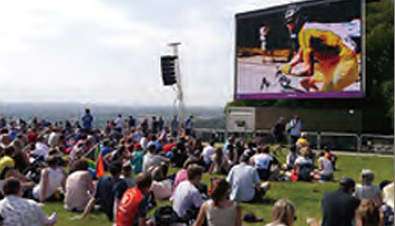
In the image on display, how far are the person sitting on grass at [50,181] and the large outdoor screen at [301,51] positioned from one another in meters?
17.5

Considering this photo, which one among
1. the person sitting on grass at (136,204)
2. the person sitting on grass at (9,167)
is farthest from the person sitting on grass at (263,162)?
the person sitting on grass at (136,204)

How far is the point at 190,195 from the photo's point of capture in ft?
20.1

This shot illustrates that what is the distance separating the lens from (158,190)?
9.30 m

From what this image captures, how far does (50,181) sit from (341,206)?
5.65 metres

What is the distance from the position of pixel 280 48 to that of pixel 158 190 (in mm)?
18529

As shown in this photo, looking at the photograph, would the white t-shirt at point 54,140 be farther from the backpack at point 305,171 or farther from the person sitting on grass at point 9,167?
the backpack at point 305,171

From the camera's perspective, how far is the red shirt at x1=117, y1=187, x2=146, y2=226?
5.63m

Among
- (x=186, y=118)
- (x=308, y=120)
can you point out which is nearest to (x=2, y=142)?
(x=186, y=118)

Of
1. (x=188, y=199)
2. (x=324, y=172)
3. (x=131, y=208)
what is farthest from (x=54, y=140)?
(x=131, y=208)

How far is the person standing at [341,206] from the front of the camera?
18.9 ft

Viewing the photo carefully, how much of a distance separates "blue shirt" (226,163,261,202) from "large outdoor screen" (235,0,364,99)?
15322mm

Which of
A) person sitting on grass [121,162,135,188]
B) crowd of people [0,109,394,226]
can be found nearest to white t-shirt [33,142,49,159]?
crowd of people [0,109,394,226]

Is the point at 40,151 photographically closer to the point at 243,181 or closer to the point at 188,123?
the point at 243,181

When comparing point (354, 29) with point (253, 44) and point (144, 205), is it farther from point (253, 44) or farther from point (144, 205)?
point (144, 205)
